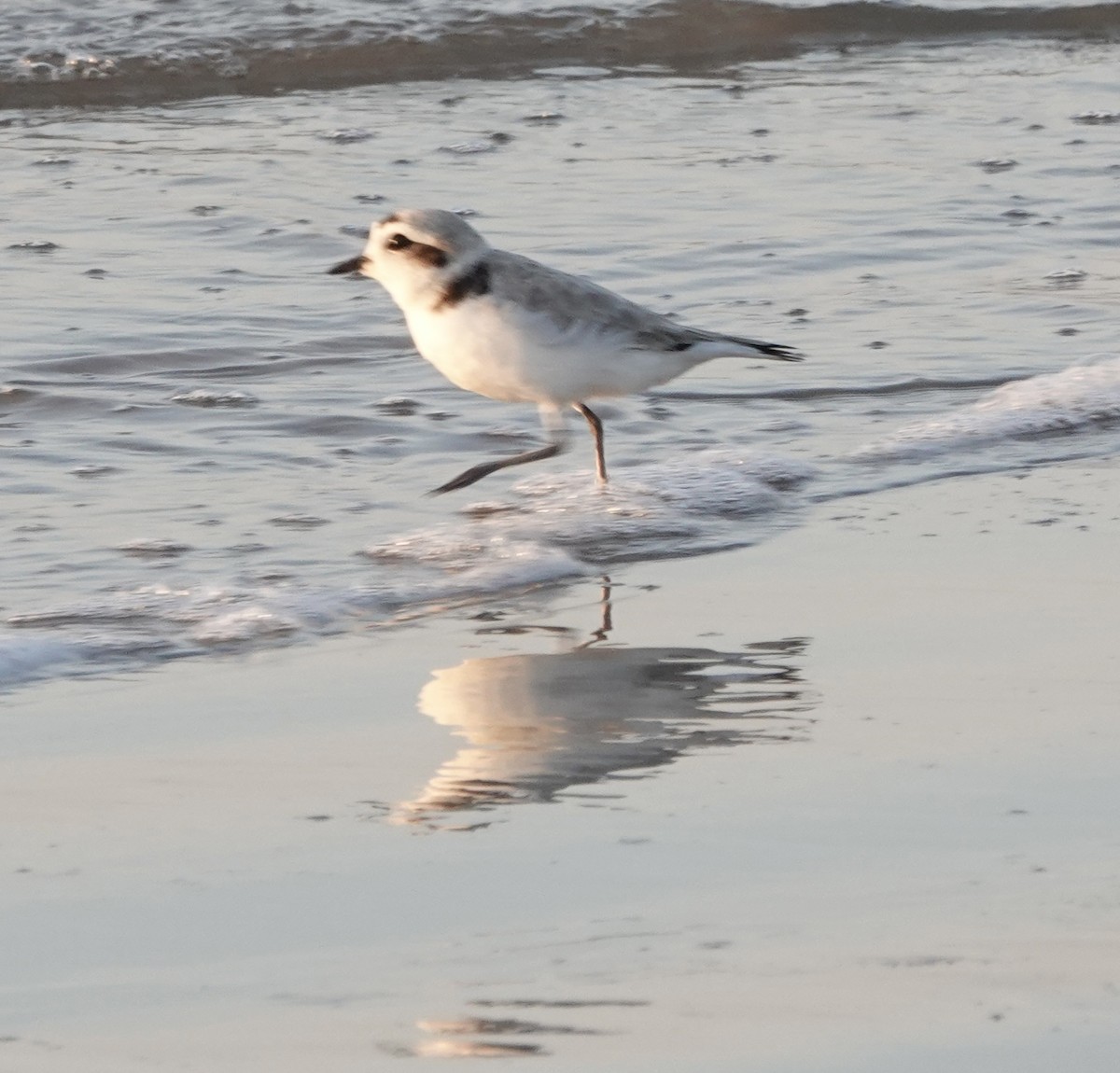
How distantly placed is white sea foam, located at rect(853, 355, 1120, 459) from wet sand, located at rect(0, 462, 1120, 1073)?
4.11ft

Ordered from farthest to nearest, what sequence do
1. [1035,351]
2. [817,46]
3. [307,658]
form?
[817,46], [1035,351], [307,658]

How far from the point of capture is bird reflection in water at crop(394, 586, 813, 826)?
3529 millimetres

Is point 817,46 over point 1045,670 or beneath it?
over

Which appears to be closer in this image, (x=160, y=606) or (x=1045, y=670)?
(x=1045, y=670)

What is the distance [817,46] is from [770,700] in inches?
370

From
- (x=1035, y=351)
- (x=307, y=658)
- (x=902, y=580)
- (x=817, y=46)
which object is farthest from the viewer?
(x=817, y=46)

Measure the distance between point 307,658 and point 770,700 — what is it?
0.92 meters

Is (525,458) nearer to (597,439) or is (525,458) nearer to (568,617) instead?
(597,439)

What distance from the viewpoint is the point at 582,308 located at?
17.2ft

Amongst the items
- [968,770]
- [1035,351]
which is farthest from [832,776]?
[1035,351]

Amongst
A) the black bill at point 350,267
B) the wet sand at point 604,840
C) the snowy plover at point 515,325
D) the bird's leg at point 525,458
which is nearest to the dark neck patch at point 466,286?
the snowy plover at point 515,325

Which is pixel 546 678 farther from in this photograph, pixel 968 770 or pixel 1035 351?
pixel 1035 351

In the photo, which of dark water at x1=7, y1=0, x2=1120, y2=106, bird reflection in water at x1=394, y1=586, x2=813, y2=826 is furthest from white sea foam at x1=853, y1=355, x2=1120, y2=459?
dark water at x1=7, y1=0, x2=1120, y2=106

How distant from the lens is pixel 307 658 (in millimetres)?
4273
